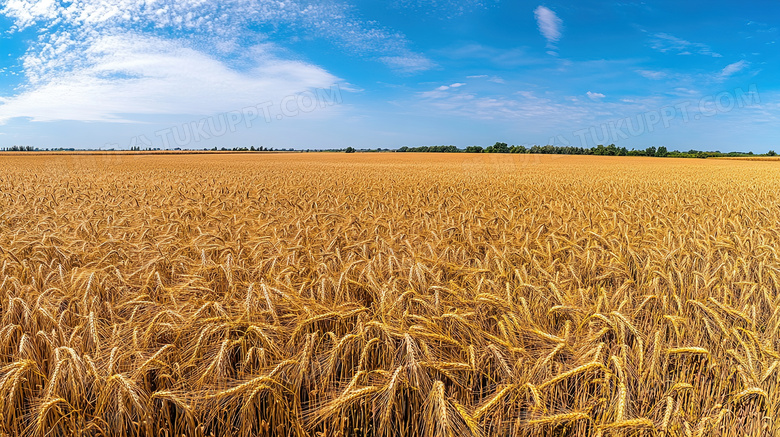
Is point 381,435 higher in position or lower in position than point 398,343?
lower

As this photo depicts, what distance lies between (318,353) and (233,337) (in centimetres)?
52

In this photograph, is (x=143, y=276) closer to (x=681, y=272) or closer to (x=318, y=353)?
(x=318, y=353)

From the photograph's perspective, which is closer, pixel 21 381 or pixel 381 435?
pixel 381 435

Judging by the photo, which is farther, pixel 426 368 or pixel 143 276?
pixel 143 276

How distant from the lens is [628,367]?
1.87 metres

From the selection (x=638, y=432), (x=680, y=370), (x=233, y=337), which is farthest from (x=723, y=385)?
(x=233, y=337)

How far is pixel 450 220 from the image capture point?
5402 millimetres

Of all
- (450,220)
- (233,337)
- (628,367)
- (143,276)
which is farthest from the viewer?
(450,220)

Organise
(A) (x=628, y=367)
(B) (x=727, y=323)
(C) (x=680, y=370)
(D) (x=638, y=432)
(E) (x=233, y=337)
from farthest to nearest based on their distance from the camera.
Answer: (B) (x=727, y=323) → (E) (x=233, y=337) → (C) (x=680, y=370) → (A) (x=628, y=367) → (D) (x=638, y=432)

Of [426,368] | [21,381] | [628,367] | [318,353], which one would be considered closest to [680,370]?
[628,367]

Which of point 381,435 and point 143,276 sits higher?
point 143,276

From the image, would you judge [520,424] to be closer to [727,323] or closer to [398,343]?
[398,343]

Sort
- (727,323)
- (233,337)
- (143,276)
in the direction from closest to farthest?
(233,337) < (727,323) < (143,276)

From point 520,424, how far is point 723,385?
1148 millimetres
